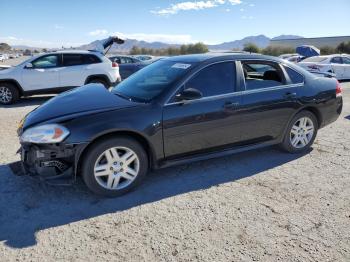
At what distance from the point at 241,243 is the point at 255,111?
2.16 metres

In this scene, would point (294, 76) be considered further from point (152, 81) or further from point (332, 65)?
point (332, 65)

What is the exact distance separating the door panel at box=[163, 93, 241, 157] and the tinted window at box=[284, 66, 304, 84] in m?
1.15

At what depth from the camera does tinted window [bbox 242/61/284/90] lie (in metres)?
4.68

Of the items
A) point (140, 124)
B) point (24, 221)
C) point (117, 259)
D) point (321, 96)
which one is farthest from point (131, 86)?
point (321, 96)

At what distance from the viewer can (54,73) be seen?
1018 centimetres

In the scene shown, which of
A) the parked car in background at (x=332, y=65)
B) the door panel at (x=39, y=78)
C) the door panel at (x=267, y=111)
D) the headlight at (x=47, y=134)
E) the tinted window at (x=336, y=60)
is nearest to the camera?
the headlight at (x=47, y=134)

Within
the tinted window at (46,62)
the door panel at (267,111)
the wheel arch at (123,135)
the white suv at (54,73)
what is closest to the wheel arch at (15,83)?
the white suv at (54,73)

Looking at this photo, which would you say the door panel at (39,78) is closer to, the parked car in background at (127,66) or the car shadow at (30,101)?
the car shadow at (30,101)

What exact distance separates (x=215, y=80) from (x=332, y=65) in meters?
13.1

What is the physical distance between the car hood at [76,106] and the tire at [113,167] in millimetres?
426

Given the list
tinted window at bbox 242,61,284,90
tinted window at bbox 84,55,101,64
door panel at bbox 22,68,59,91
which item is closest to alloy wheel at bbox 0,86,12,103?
door panel at bbox 22,68,59,91

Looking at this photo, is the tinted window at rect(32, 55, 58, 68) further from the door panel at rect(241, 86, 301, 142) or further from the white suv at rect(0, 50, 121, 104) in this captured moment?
the door panel at rect(241, 86, 301, 142)

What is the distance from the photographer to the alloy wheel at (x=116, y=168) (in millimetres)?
3709

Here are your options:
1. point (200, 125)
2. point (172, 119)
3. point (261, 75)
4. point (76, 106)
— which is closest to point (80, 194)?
point (76, 106)
